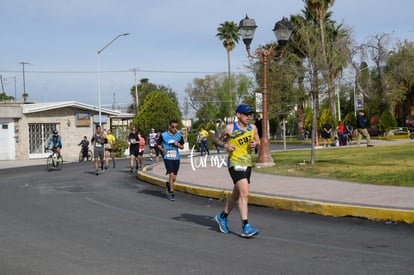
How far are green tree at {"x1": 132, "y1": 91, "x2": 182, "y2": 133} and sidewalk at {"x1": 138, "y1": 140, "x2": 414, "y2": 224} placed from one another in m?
41.9

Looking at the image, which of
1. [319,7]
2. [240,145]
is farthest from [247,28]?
[319,7]

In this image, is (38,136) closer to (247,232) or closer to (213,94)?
(247,232)

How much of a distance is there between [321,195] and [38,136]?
3198 cm

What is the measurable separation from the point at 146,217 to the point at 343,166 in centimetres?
793

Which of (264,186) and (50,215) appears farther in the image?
(264,186)

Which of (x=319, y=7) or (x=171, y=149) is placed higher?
(x=319, y=7)

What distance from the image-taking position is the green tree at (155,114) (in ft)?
188

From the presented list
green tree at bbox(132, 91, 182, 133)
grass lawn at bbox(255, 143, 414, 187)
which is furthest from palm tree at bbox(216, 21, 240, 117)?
grass lawn at bbox(255, 143, 414, 187)

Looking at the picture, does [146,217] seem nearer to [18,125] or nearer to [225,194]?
[225,194]

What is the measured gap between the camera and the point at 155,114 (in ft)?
189

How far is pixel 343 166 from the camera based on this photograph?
53.8 ft

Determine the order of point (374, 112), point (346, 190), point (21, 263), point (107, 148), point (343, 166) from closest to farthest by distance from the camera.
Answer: point (21, 263) → point (346, 190) → point (343, 166) → point (107, 148) → point (374, 112)

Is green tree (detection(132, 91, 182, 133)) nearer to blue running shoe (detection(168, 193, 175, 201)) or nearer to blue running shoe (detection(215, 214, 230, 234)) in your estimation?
blue running shoe (detection(168, 193, 175, 201))

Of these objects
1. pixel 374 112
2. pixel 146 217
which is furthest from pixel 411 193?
pixel 374 112
